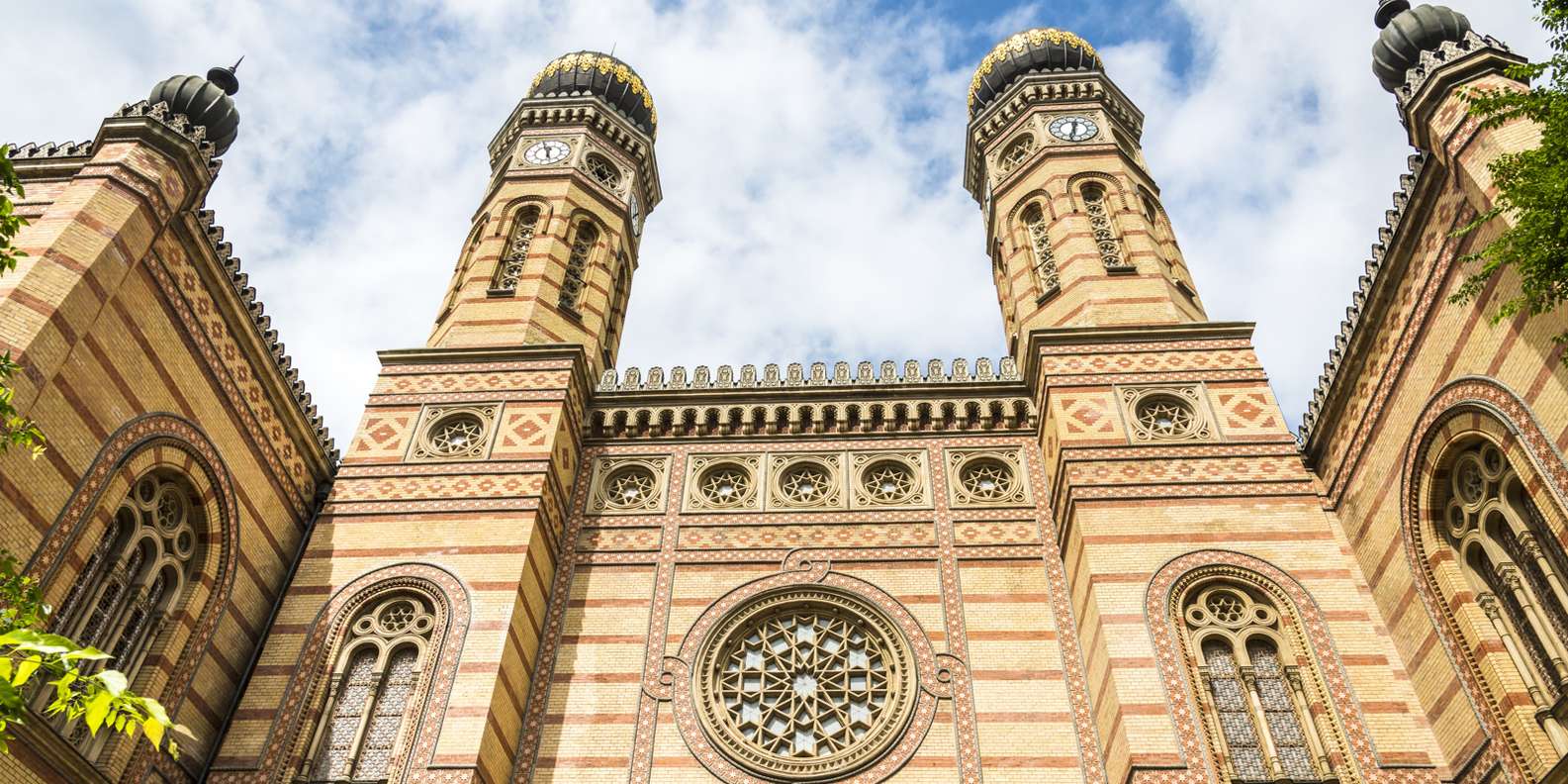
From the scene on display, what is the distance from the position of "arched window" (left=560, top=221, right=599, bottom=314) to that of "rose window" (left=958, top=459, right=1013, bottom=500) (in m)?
6.16

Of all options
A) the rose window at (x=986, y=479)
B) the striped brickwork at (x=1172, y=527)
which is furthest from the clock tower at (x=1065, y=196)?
the rose window at (x=986, y=479)

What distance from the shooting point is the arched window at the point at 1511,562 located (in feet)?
28.7

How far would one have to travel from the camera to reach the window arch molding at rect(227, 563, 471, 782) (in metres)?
10.2

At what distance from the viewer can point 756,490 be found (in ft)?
43.5

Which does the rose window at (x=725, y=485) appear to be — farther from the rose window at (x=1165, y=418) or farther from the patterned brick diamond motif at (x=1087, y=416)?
the rose window at (x=1165, y=418)

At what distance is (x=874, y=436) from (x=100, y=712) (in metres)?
11.1

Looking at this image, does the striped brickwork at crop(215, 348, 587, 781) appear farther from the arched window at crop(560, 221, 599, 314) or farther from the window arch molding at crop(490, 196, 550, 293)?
the arched window at crop(560, 221, 599, 314)

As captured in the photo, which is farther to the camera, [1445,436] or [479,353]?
[479,353]

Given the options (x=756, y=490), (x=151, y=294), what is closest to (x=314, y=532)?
(x=151, y=294)

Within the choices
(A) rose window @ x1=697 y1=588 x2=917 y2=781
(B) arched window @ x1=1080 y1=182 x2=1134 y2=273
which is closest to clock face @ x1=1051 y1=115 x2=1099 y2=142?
(B) arched window @ x1=1080 y1=182 x2=1134 y2=273

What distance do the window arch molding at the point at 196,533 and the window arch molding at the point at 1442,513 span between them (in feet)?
37.9

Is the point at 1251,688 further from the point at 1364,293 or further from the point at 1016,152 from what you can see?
the point at 1016,152

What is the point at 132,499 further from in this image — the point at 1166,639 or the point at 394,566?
the point at 1166,639

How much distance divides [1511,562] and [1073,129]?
10.1 metres
